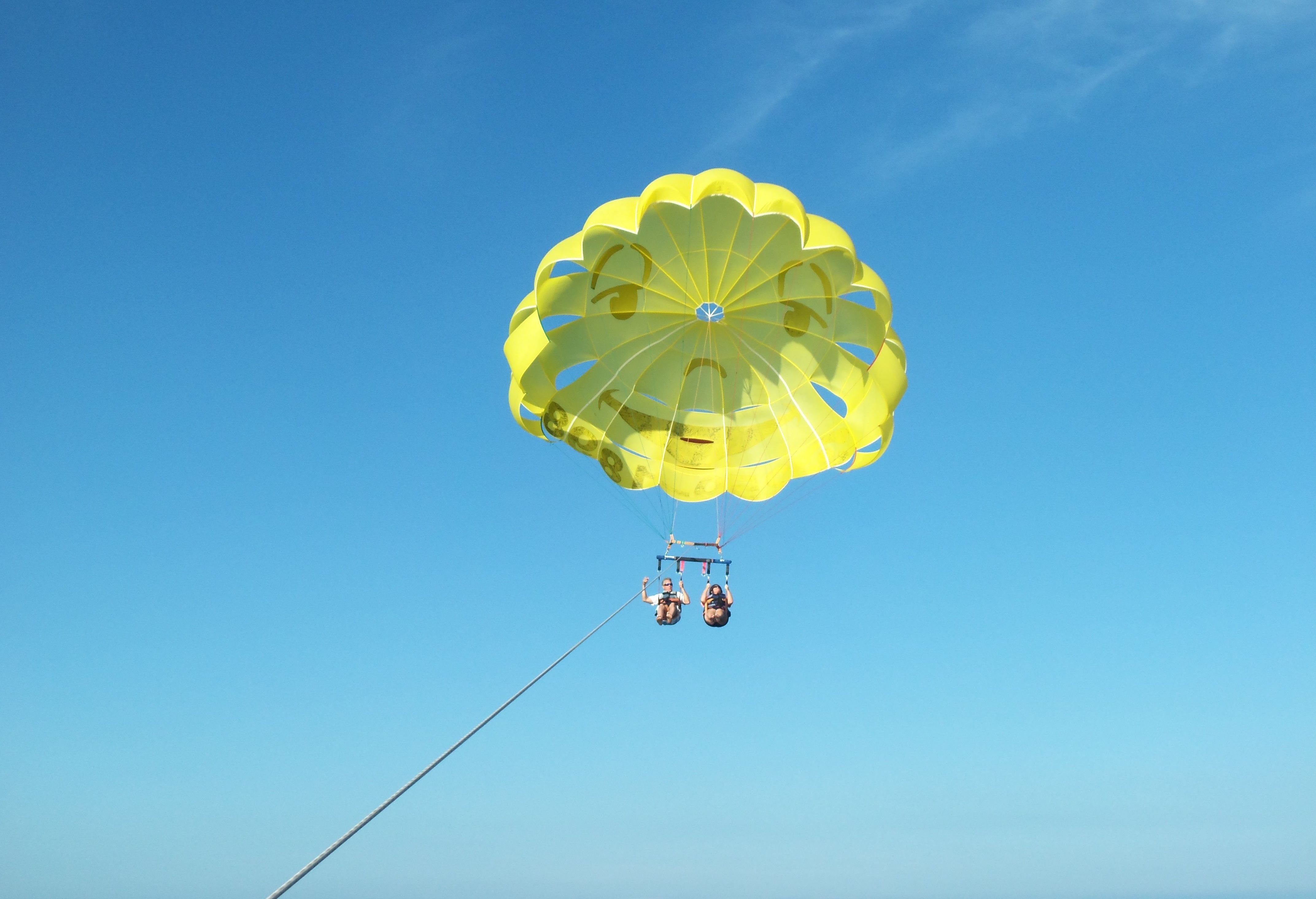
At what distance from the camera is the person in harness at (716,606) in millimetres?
16469

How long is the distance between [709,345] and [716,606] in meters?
4.37

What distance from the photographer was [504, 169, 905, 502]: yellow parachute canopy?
15.9 meters

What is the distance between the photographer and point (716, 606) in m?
16.5

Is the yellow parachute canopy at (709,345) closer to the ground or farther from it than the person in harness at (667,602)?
farther from it

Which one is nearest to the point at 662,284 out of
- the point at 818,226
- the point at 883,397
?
the point at 818,226

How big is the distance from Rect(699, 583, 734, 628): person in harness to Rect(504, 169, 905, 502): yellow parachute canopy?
2391 millimetres

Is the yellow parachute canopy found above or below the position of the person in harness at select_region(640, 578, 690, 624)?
above

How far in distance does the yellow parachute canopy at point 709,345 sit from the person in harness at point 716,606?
2391 mm

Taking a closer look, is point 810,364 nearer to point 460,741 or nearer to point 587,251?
point 587,251

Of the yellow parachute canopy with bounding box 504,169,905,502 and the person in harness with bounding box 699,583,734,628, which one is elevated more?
the yellow parachute canopy with bounding box 504,169,905,502

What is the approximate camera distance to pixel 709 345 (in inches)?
707

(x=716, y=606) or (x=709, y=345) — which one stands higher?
(x=709, y=345)

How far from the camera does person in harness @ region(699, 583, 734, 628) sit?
16469 millimetres

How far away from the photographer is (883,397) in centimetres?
1702
